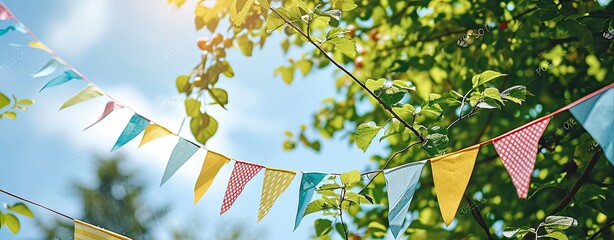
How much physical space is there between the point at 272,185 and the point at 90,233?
395 millimetres

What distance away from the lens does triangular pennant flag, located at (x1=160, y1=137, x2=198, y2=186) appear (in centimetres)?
140

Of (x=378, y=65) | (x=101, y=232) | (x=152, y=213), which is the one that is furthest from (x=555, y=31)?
(x=152, y=213)

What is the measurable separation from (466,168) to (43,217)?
12.6 m

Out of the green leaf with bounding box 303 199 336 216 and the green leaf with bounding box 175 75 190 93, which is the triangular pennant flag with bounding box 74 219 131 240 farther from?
the green leaf with bounding box 175 75 190 93

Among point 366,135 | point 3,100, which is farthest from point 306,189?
point 3,100

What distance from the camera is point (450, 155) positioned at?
1115 millimetres

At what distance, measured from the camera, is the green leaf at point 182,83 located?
76.5 inches

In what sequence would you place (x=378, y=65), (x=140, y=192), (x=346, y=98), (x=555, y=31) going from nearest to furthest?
(x=555, y=31)
(x=378, y=65)
(x=346, y=98)
(x=140, y=192)

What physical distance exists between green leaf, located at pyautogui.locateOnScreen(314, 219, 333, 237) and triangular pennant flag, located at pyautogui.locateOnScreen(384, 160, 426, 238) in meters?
0.71

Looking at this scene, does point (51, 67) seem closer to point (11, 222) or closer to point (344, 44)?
point (11, 222)

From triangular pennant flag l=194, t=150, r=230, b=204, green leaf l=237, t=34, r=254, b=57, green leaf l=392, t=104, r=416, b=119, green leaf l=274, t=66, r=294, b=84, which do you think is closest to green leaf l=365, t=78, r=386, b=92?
green leaf l=392, t=104, r=416, b=119

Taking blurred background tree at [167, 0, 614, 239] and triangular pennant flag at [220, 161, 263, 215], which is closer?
triangular pennant flag at [220, 161, 263, 215]

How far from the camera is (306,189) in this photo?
1.25 meters

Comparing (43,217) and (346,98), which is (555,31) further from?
(43,217)
